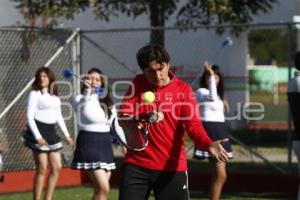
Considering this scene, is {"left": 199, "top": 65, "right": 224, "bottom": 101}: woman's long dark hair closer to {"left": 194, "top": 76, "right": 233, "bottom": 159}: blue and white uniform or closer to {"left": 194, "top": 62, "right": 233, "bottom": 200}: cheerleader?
{"left": 194, "top": 62, "right": 233, "bottom": 200}: cheerleader

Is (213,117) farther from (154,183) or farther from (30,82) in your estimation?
(154,183)

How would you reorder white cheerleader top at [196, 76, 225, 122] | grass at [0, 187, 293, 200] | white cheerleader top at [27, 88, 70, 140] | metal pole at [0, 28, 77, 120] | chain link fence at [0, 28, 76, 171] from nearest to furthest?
1. white cheerleader top at [196, 76, 225, 122]
2. white cheerleader top at [27, 88, 70, 140]
3. grass at [0, 187, 293, 200]
4. metal pole at [0, 28, 77, 120]
5. chain link fence at [0, 28, 76, 171]

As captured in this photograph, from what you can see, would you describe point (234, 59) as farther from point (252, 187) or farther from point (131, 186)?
point (131, 186)

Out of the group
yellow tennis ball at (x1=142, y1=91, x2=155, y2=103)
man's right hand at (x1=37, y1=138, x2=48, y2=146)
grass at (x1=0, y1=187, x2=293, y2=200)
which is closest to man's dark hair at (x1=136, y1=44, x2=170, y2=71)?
yellow tennis ball at (x1=142, y1=91, x2=155, y2=103)

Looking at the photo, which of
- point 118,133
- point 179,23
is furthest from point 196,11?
point 118,133

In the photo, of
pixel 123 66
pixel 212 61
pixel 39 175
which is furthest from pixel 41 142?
pixel 212 61

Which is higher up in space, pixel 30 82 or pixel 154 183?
pixel 30 82

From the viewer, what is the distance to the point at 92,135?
36.7 feet

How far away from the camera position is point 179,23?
19.5 meters

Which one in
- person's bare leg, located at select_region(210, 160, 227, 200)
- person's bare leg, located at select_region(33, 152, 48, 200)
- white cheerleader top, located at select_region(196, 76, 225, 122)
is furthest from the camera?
person's bare leg, located at select_region(33, 152, 48, 200)

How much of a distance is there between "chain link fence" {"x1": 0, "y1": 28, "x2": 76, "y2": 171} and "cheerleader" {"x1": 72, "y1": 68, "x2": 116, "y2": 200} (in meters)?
3.92

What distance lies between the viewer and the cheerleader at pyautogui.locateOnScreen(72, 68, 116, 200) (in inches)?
433

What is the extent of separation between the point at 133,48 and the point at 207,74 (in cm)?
817

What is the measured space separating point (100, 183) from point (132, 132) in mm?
3006
